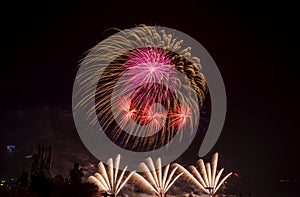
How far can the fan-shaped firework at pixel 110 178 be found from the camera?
4619 centimetres

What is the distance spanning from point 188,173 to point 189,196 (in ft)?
35.8

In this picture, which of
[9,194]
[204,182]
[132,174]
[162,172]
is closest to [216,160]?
[204,182]

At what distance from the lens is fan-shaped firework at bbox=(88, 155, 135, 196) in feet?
152

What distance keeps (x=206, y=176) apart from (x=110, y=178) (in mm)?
13221

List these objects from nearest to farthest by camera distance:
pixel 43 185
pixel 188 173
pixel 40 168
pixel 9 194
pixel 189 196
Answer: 1. pixel 9 194
2. pixel 43 185
3. pixel 40 168
4. pixel 188 173
5. pixel 189 196

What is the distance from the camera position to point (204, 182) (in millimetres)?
49938

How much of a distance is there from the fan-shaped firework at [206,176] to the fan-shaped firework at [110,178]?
8.51 metres

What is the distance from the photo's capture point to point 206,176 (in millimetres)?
49688

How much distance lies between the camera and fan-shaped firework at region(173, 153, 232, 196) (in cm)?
4975

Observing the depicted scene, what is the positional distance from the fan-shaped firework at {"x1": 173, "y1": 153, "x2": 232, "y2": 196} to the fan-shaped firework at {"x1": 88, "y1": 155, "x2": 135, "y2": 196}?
851 cm

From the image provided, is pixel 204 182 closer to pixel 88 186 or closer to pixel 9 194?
pixel 88 186

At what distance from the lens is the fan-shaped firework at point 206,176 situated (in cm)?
4975

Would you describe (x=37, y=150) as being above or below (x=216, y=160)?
above

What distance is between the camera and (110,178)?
47156 millimetres
